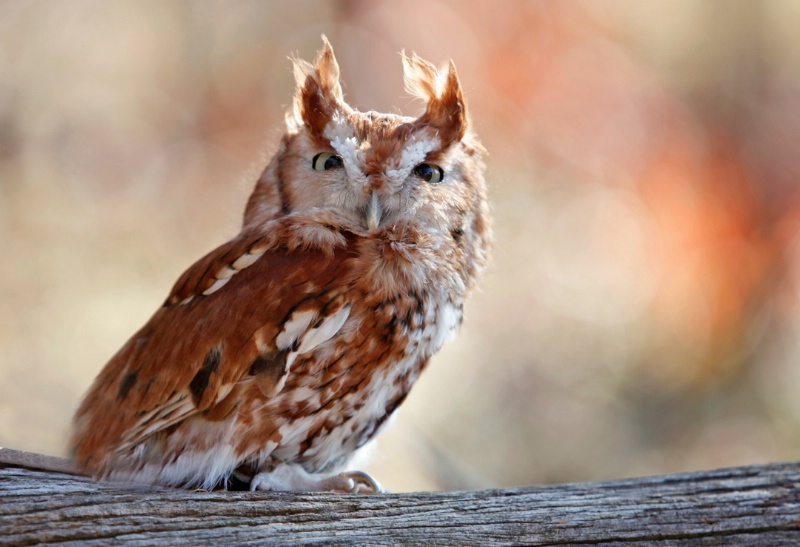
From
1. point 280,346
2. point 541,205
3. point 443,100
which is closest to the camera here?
point 280,346

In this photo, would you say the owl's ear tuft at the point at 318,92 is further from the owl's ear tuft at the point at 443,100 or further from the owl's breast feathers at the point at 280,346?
the owl's breast feathers at the point at 280,346

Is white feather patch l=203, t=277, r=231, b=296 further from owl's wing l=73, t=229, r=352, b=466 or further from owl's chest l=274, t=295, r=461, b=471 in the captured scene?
owl's chest l=274, t=295, r=461, b=471

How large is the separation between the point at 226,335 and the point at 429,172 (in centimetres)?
63

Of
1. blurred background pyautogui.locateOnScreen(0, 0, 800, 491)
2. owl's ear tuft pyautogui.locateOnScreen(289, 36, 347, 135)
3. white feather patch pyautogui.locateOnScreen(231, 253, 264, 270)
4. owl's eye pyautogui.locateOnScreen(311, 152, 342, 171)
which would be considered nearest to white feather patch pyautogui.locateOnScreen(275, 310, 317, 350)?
white feather patch pyautogui.locateOnScreen(231, 253, 264, 270)

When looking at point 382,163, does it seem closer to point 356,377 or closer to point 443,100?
point 443,100

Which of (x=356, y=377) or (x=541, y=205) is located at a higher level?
(x=541, y=205)

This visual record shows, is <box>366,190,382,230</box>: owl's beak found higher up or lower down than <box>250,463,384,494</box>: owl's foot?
higher up

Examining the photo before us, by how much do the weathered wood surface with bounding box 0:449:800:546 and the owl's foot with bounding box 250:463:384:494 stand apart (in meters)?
0.21

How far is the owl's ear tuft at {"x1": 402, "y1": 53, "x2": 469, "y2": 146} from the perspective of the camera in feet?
7.16

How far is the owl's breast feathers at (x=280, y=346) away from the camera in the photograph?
5.85ft

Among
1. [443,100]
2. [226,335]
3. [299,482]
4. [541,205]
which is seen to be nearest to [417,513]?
[299,482]

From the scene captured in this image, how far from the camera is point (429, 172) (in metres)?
2.08

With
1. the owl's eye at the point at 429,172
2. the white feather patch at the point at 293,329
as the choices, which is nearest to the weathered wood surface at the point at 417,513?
the white feather patch at the point at 293,329

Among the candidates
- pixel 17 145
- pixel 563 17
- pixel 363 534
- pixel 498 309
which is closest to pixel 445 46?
A: pixel 563 17
